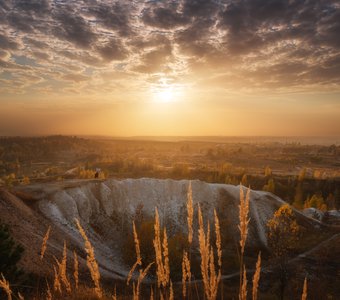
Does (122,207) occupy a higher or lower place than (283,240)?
lower

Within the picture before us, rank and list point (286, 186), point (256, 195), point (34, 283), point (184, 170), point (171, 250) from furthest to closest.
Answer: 1. point (184, 170)
2. point (286, 186)
3. point (256, 195)
4. point (171, 250)
5. point (34, 283)

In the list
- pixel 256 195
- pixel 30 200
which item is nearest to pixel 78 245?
pixel 30 200

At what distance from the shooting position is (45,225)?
46781mm

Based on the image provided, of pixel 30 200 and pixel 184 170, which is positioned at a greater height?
pixel 30 200

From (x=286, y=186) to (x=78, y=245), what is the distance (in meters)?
101

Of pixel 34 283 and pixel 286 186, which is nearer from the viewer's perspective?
pixel 34 283

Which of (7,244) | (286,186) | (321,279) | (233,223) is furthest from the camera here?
(286,186)

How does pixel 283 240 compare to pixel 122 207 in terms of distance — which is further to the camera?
pixel 122 207

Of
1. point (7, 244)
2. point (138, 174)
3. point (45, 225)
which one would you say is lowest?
point (138, 174)

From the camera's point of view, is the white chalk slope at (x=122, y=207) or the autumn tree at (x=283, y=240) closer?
the autumn tree at (x=283, y=240)

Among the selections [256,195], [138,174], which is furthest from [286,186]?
[138,174]

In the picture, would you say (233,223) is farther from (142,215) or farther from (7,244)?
(7,244)

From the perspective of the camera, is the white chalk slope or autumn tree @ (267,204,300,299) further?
the white chalk slope

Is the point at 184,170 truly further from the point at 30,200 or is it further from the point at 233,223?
the point at 30,200
